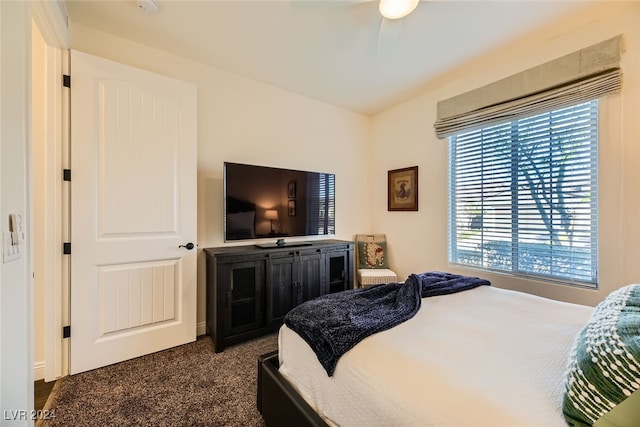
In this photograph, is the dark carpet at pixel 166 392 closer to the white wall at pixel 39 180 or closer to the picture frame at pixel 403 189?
the white wall at pixel 39 180

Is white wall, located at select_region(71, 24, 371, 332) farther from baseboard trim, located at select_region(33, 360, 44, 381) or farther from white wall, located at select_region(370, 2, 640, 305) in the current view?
baseboard trim, located at select_region(33, 360, 44, 381)

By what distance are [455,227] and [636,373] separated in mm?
2484

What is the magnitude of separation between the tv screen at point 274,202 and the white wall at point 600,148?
1108 millimetres

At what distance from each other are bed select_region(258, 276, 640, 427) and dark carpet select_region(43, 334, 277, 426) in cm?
39

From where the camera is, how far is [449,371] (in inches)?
35.9

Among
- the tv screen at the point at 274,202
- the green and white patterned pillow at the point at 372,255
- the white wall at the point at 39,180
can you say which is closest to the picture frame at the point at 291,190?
the tv screen at the point at 274,202

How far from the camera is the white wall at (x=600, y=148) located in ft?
6.18

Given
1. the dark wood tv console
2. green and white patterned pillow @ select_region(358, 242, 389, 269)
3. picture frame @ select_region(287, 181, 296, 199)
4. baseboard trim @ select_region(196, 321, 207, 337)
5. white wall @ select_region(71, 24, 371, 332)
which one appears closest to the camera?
the dark wood tv console

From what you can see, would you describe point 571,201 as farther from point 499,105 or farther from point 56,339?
point 56,339

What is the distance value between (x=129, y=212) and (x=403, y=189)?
2912mm

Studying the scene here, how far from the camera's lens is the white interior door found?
1.94 m

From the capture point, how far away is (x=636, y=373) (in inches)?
24.4

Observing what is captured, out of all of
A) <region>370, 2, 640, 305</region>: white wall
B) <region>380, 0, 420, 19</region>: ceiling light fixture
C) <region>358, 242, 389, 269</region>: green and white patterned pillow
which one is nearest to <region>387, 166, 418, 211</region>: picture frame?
<region>370, 2, 640, 305</region>: white wall

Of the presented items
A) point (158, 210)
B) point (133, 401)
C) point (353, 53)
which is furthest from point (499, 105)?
point (133, 401)
